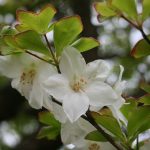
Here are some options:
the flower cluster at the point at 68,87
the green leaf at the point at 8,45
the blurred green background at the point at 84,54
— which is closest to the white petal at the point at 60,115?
the flower cluster at the point at 68,87

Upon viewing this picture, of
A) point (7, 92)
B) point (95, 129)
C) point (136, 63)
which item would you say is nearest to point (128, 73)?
point (136, 63)

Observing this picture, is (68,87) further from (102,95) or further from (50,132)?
(50,132)

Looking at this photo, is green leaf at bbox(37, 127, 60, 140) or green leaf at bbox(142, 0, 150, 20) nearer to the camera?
green leaf at bbox(142, 0, 150, 20)

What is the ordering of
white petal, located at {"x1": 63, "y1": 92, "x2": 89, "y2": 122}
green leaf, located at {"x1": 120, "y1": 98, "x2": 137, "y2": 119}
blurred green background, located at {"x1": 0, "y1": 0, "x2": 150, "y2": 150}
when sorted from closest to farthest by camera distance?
1. white petal, located at {"x1": 63, "y1": 92, "x2": 89, "y2": 122}
2. green leaf, located at {"x1": 120, "y1": 98, "x2": 137, "y2": 119}
3. blurred green background, located at {"x1": 0, "y1": 0, "x2": 150, "y2": 150}

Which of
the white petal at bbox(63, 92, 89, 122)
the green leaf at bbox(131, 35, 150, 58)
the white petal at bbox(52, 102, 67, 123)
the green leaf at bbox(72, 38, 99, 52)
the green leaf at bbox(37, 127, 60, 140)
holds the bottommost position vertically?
the green leaf at bbox(37, 127, 60, 140)

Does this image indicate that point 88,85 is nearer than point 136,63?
Yes

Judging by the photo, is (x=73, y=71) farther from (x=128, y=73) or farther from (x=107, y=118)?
(x=128, y=73)

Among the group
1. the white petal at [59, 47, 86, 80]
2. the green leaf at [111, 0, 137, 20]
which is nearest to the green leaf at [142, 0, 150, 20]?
the green leaf at [111, 0, 137, 20]

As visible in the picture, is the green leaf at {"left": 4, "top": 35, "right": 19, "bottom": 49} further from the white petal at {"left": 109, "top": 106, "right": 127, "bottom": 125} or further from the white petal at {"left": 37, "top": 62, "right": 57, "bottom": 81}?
the white petal at {"left": 109, "top": 106, "right": 127, "bottom": 125}
